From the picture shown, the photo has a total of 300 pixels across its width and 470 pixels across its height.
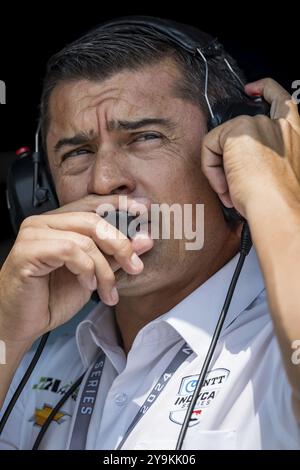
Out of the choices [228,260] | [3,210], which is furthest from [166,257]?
[3,210]

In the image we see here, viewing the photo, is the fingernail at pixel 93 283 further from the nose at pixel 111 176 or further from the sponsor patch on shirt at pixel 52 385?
the sponsor patch on shirt at pixel 52 385

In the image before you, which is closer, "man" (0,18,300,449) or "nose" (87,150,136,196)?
"man" (0,18,300,449)

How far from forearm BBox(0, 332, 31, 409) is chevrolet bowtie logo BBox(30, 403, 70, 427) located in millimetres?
201

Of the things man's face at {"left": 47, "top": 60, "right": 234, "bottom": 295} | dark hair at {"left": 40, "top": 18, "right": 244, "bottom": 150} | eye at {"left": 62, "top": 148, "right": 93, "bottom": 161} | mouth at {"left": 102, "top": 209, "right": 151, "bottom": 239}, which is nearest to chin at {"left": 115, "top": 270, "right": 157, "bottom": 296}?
man's face at {"left": 47, "top": 60, "right": 234, "bottom": 295}

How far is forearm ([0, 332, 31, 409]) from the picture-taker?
74.7 inches

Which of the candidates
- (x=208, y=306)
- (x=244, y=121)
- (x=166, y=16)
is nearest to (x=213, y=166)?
(x=244, y=121)

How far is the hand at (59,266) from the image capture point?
5.60 feet

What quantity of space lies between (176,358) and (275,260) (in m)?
0.48

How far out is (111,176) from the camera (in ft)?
6.14

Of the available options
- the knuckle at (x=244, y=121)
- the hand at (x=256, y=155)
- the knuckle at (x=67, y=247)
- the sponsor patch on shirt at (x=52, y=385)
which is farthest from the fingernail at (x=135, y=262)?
the sponsor patch on shirt at (x=52, y=385)

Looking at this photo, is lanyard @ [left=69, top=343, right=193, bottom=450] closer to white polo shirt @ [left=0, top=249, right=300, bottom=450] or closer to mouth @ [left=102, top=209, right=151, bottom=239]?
white polo shirt @ [left=0, top=249, right=300, bottom=450]

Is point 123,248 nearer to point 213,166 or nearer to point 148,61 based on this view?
point 213,166

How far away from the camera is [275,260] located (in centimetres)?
149
